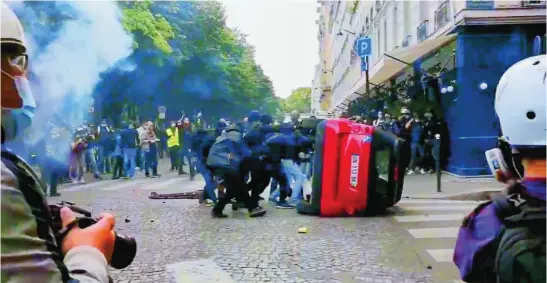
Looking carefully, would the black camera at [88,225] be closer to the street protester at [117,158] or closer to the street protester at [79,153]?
the street protester at [79,153]

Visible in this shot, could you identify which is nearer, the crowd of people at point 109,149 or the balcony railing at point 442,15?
the crowd of people at point 109,149

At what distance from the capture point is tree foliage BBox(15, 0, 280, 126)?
23.2 metres

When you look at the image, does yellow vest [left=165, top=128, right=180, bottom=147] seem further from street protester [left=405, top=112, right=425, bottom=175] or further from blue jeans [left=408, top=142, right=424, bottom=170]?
blue jeans [left=408, top=142, right=424, bottom=170]

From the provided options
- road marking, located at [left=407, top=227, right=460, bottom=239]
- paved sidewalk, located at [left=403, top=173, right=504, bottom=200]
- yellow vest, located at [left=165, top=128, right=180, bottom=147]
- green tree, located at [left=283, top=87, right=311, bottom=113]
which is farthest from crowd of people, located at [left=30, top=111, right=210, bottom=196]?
green tree, located at [left=283, top=87, right=311, bottom=113]

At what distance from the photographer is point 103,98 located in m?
24.5

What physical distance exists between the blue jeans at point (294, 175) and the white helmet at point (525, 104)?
827 centimetres

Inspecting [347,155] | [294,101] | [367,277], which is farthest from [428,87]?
[294,101]

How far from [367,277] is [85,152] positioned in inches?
493

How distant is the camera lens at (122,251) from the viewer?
170 cm

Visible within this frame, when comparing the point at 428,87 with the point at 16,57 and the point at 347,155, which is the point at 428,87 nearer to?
the point at 347,155

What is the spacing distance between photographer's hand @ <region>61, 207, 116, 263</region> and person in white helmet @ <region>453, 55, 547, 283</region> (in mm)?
969

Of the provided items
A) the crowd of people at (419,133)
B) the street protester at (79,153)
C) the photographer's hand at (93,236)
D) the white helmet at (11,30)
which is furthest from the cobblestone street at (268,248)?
the crowd of people at (419,133)

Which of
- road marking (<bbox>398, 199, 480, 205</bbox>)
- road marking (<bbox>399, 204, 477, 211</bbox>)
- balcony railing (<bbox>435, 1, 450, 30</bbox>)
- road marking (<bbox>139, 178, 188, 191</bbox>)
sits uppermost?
balcony railing (<bbox>435, 1, 450, 30</bbox>)

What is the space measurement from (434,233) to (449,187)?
5221 millimetres
